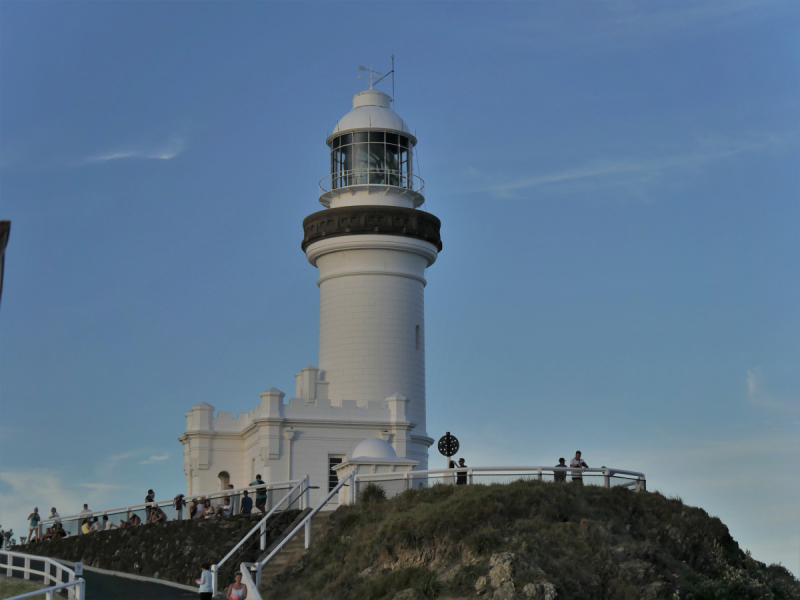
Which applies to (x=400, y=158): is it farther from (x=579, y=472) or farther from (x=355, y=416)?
(x=579, y=472)

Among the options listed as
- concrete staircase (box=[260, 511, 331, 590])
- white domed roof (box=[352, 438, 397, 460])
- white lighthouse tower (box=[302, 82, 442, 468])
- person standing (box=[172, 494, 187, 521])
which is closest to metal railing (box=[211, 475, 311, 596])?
concrete staircase (box=[260, 511, 331, 590])

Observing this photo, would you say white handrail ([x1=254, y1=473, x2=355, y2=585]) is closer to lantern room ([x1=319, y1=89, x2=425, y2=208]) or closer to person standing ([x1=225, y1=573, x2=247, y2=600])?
person standing ([x1=225, y1=573, x2=247, y2=600])

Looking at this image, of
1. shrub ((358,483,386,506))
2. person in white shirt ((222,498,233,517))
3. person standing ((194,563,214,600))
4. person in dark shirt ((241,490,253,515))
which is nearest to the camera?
person standing ((194,563,214,600))

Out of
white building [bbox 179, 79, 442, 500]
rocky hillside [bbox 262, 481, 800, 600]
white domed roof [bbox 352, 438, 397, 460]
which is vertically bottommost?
rocky hillside [bbox 262, 481, 800, 600]

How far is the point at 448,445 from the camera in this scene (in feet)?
114

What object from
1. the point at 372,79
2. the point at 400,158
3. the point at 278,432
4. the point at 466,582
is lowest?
the point at 466,582

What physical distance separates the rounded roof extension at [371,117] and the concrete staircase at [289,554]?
18.2 m

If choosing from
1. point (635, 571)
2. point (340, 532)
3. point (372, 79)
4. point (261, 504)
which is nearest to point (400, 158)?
point (372, 79)

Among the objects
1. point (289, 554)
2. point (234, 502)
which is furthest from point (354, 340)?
point (289, 554)

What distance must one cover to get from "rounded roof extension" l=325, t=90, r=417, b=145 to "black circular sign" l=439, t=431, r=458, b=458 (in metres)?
13.2

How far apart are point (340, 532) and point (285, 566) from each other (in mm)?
1565

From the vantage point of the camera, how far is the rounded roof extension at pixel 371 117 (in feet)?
139

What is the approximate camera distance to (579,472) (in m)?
28.5

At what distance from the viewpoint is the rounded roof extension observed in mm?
42219
